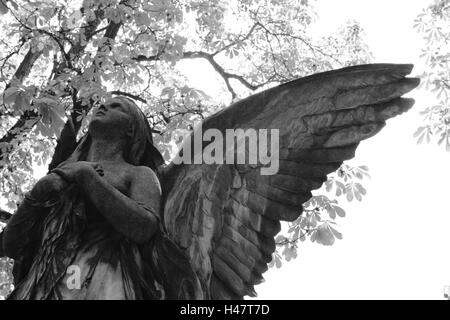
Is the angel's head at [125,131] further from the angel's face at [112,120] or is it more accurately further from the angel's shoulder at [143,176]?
the angel's shoulder at [143,176]

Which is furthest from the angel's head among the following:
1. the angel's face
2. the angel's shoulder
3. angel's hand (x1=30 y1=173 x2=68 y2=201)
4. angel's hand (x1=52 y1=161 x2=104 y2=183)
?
angel's hand (x1=30 y1=173 x2=68 y2=201)

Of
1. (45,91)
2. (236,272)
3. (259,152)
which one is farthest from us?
(45,91)

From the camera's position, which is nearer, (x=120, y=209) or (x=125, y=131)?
(x=120, y=209)

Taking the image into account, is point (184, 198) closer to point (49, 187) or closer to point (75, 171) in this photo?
point (75, 171)

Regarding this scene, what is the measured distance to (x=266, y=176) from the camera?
455 centimetres

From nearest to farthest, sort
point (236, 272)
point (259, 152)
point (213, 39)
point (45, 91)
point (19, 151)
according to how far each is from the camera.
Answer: point (236, 272), point (259, 152), point (45, 91), point (19, 151), point (213, 39)

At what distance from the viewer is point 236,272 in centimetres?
430

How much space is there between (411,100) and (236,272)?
1.57 meters

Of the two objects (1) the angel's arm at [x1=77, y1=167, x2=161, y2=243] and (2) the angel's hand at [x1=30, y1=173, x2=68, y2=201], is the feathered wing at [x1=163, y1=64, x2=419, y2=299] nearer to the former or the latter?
(1) the angel's arm at [x1=77, y1=167, x2=161, y2=243]

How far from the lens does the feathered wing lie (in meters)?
4.35

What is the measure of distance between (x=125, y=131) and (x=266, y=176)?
1.00 metres

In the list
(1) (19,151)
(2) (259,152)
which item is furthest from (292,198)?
(1) (19,151)

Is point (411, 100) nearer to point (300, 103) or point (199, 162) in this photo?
point (300, 103)

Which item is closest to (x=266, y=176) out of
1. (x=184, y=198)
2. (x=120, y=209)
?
(x=184, y=198)
